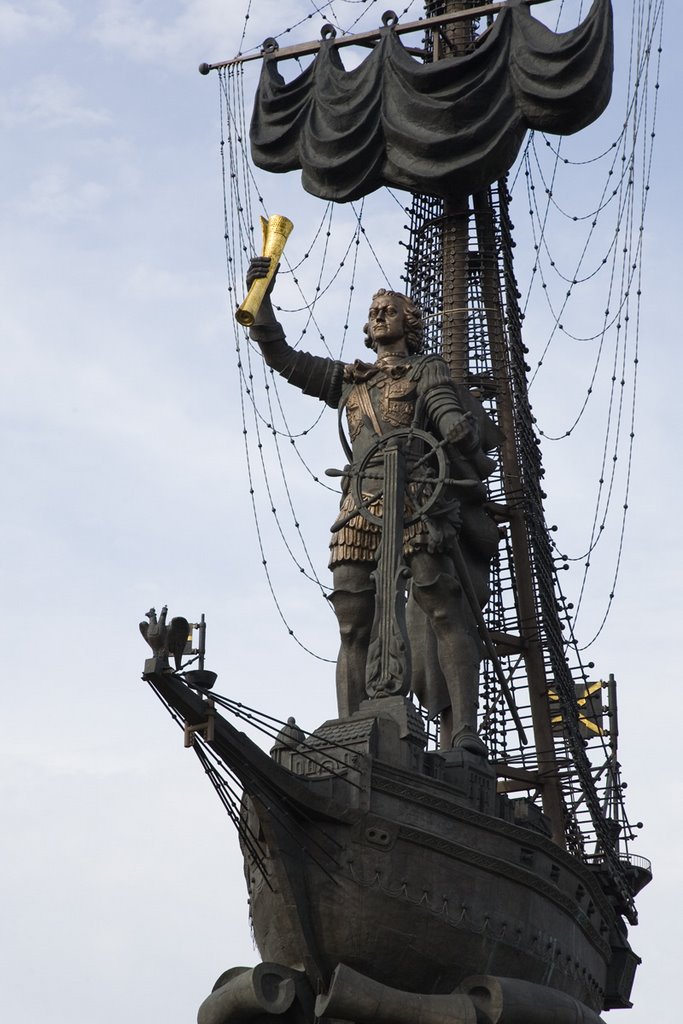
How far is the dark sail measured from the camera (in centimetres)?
2364

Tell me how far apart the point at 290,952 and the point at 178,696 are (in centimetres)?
244

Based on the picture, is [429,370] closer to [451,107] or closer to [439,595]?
[439,595]

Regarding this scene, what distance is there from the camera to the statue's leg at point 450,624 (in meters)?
19.2

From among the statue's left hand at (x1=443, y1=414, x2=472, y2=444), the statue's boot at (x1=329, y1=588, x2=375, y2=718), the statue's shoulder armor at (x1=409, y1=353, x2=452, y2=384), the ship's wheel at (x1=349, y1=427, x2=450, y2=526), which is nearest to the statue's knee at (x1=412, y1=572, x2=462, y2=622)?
the statue's boot at (x1=329, y1=588, x2=375, y2=718)

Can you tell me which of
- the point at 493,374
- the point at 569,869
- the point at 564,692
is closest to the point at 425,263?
the point at 493,374

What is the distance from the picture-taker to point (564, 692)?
2369 centimetres

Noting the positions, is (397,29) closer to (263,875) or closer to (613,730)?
(613,730)

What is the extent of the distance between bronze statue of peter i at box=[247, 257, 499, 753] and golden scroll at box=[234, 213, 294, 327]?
9 cm

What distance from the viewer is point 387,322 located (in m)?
20.4

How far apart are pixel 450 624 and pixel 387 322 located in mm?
3014

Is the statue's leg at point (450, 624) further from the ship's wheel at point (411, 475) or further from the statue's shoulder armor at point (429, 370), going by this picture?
the statue's shoulder armor at point (429, 370)

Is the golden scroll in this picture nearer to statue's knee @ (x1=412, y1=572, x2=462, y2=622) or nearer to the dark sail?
statue's knee @ (x1=412, y1=572, x2=462, y2=622)

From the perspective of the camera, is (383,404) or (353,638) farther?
(383,404)

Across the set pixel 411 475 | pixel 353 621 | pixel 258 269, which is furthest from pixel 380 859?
pixel 258 269
